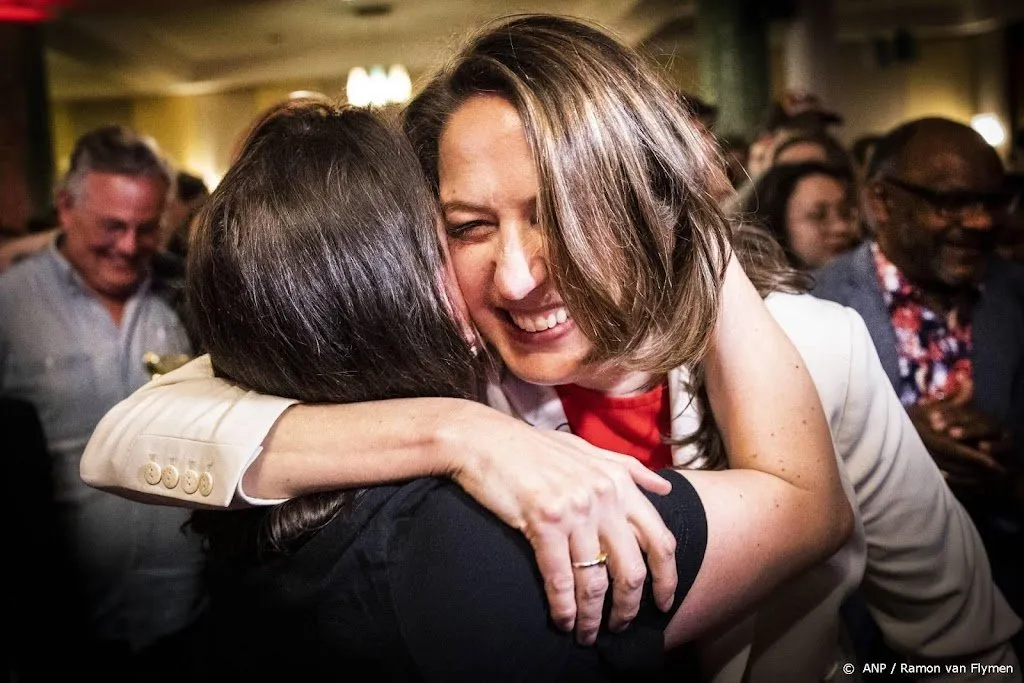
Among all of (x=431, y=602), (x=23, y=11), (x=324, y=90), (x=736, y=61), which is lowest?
(x=431, y=602)

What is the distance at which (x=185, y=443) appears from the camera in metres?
0.99

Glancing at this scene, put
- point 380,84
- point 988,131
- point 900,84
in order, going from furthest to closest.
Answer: point 900,84 → point 380,84 → point 988,131

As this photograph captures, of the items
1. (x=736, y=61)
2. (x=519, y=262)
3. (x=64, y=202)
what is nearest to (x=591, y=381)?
(x=519, y=262)

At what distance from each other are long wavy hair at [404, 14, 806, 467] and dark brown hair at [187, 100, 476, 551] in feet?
Answer: 0.49

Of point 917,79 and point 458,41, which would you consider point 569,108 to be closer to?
point 458,41

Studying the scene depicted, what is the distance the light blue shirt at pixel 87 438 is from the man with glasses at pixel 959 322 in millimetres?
1486

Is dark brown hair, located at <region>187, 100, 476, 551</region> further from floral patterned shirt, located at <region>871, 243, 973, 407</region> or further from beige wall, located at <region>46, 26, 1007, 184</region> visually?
beige wall, located at <region>46, 26, 1007, 184</region>

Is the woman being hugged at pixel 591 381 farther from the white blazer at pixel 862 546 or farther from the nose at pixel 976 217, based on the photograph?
the nose at pixel 976 217

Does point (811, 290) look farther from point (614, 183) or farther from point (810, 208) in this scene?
point (810, 208)

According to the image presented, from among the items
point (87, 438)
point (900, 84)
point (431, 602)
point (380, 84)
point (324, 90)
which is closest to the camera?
point (431, 602)

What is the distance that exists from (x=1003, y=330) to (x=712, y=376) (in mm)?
645

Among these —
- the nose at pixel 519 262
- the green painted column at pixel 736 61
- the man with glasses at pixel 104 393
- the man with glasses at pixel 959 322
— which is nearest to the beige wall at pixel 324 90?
the green painted column at pixel 736 61

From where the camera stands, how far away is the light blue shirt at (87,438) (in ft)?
6.51

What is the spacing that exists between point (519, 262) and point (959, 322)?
87 centimetres
